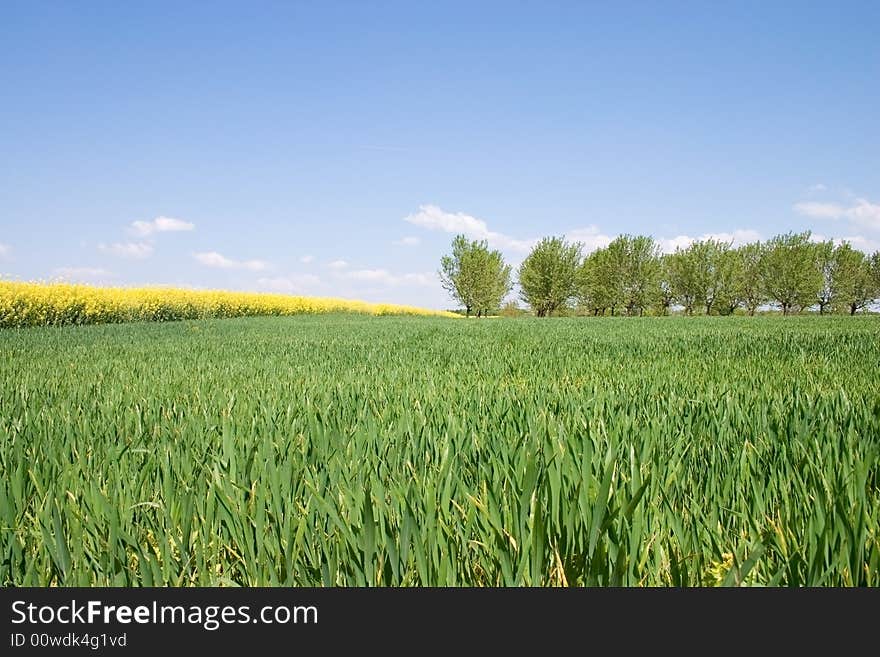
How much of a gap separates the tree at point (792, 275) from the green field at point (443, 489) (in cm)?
5897

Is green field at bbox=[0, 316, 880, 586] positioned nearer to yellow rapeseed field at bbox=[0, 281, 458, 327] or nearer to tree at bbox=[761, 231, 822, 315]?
yellow rapeseed field at bbox=[0, 281, 458, 327]

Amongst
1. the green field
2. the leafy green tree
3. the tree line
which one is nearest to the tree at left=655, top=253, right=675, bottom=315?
the tree line

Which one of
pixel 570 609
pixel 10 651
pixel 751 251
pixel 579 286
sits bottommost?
pixel 10 651

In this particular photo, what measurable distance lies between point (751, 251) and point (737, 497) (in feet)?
211

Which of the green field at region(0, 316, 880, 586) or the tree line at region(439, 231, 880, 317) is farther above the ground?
the tree line at region(439, 231, 880, 317)

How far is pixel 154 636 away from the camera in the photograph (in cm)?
97

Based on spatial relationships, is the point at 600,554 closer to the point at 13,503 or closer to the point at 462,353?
the point at 13,503

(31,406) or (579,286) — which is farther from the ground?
(579,286)

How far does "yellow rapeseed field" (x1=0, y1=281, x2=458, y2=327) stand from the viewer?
21844 mm

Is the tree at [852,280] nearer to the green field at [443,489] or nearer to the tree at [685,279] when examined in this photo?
the tree at [685,279]

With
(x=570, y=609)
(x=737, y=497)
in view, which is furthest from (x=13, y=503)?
(x=737, y=497)

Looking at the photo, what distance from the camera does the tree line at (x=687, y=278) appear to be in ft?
177

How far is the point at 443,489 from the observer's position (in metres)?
1.53

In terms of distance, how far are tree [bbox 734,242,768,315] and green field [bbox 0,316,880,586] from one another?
2339 inches
